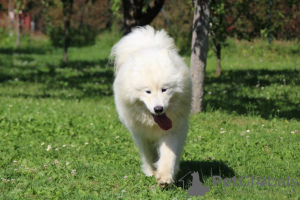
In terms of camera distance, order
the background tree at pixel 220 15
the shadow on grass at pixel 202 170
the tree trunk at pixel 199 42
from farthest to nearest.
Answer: the background tree at pixel 220 15 < the tree trunk at pixel 199 42 < the shadow on grass at pixel 202 170

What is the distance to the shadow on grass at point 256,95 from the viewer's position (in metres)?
7.42

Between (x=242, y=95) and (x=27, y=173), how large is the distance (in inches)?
216

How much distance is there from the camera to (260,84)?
9.80 metres

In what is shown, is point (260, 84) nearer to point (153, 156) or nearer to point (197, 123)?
point (197, 123)

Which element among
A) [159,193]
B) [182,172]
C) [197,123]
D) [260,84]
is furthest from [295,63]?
[159,193]

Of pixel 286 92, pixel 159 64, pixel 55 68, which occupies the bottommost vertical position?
pixel 55 68

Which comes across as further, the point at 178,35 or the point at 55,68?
the point at 178,35

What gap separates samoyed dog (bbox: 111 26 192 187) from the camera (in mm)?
3768

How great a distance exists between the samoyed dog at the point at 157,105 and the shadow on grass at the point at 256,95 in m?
3.14

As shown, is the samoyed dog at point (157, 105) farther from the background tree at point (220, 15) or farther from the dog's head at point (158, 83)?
the background tree at point (220, 15)

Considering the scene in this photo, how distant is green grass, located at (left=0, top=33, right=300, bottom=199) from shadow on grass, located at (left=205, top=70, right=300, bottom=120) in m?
0.02

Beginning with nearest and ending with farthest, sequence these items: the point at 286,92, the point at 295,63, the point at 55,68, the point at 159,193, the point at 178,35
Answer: the point at 159,193 < the point at 286,92 < the point at 295,63 < the point at 55,68 < the point at 178,35

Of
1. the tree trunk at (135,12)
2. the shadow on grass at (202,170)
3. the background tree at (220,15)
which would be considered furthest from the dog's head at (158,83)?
the tree trunk at (135,12)

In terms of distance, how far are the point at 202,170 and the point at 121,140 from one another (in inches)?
64.6
